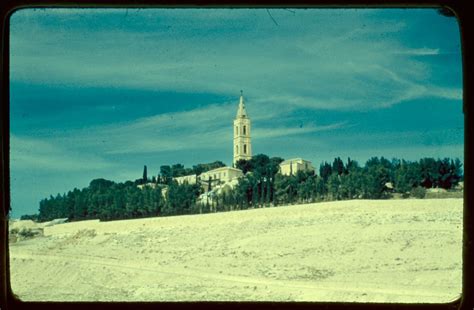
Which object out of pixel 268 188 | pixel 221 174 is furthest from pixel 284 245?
pixel 221 174

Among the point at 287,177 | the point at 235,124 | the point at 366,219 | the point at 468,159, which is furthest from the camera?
the point at 366,219

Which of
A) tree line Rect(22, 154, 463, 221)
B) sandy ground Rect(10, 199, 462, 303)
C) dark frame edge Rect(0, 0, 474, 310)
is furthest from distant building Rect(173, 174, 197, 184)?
dark frame edge Rect(0, 0, 474, 310)

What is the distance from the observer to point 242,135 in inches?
Answer: 424

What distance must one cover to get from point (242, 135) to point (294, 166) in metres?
4.31

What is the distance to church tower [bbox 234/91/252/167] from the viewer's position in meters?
10.7

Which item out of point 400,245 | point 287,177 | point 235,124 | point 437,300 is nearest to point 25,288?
point 437,300

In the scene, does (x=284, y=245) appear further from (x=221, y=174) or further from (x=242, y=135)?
(x=242, y=135)

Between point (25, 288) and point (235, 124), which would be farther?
point (235, 124)

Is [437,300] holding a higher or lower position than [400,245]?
higher

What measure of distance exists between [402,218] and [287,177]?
1078 cm

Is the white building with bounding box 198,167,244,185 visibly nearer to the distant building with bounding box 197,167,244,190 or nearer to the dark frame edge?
the distant building with bounding box 197,167,244,190

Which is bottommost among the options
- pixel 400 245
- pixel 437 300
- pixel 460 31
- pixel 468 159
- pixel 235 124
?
pixel 400 245

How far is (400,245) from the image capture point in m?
25.2

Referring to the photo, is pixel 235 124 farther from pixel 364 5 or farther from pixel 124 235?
pixel 124 235
